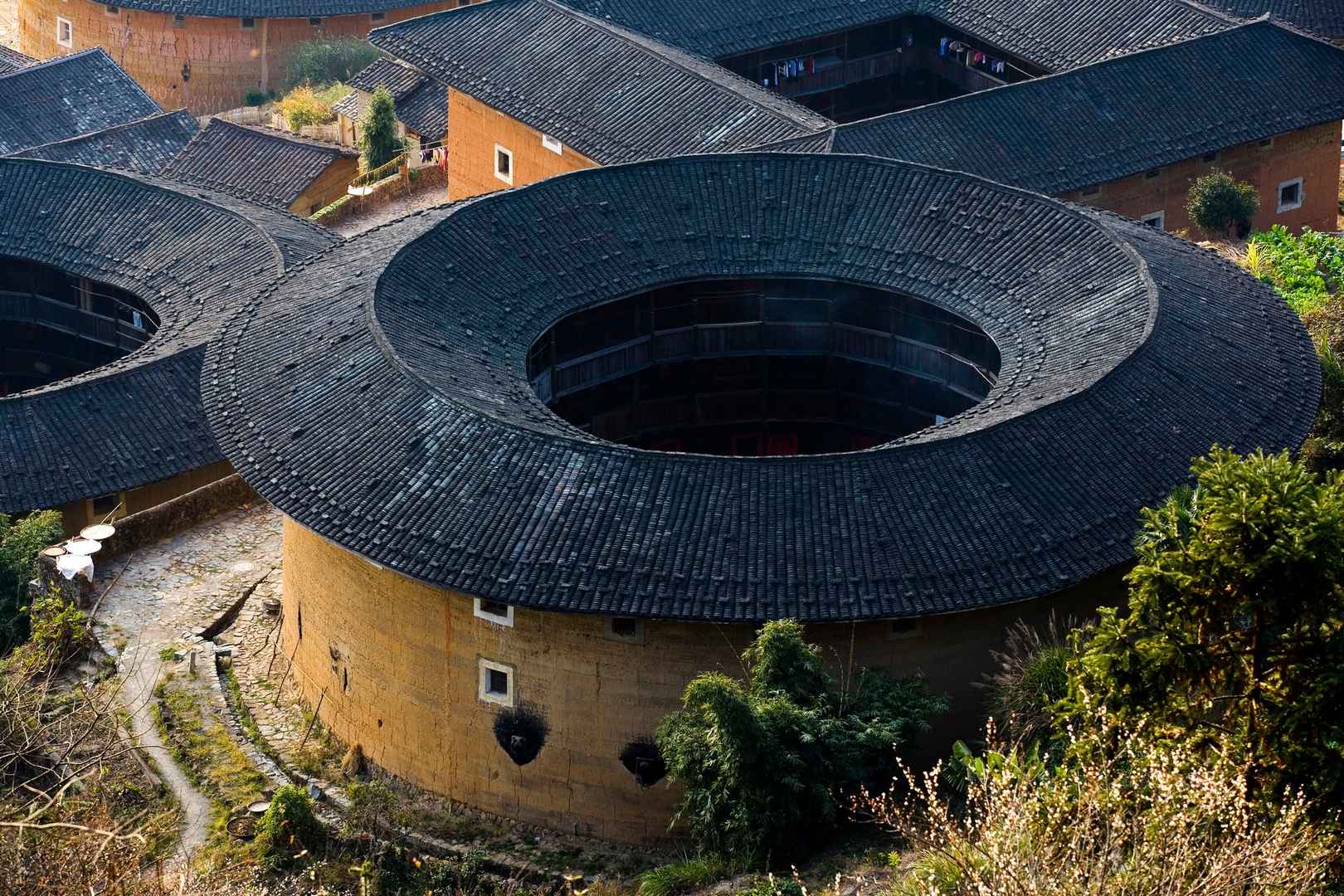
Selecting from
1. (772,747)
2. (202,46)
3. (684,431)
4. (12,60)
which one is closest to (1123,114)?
(684,431)

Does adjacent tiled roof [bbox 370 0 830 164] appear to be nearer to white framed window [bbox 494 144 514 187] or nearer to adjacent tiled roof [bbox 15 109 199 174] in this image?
white framed window [bbox 494 144 514 187]

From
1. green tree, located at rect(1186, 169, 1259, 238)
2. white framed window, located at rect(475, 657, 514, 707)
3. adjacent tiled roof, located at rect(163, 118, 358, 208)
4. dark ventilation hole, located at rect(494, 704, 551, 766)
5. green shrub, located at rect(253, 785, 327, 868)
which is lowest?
green shrub, located at rect(253, 785, 327, 868)

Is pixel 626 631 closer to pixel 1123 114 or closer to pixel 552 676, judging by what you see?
pixel 552 676

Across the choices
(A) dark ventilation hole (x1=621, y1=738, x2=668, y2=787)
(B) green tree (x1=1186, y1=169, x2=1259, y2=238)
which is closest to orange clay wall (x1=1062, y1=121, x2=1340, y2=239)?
(B) green tree (x1=1186, y1=169, x2=1259, y2=238)

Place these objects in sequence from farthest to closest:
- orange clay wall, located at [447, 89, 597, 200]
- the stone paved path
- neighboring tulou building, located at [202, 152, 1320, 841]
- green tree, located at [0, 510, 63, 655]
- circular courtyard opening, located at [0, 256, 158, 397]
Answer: orange clay wall, located at [447, 89, 597, 200] < circular courtyard opening, located at [0, 256, 158, 397] < green tree, located at [0, 510, 63, 655] < the stone paved path < neighboring tulou building, located at [202, 152, 1320, 841]

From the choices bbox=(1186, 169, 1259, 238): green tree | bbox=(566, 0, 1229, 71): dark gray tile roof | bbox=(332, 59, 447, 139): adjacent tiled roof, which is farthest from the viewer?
bbox=(332, 59, 447, 139): adjacent tiled roof

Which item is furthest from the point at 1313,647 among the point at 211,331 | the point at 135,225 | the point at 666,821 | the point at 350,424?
the point at 135,225

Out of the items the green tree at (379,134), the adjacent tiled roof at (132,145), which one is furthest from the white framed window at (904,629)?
the green tree at (379,134)
